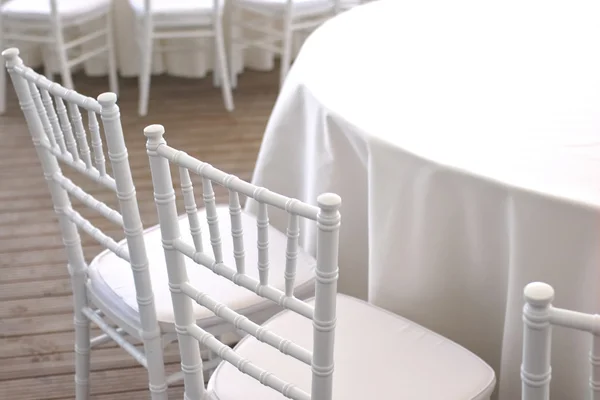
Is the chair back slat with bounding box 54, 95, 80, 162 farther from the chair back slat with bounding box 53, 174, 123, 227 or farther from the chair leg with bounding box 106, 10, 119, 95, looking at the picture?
the chair leg with bounding box 106, 10, 119, 95

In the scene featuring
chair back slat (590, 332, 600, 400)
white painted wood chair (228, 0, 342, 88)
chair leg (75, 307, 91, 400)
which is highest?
chair back slat (590, 332, 600, 400)

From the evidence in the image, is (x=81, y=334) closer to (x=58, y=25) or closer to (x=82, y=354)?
(x=82, y=354)

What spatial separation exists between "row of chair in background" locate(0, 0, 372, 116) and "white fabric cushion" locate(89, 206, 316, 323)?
192 cm

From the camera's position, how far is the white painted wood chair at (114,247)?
1268 millimetres

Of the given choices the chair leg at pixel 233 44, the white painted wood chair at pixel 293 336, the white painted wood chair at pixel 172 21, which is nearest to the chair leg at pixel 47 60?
the white painted wood chair at pixel 172 21

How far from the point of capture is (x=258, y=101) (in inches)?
144

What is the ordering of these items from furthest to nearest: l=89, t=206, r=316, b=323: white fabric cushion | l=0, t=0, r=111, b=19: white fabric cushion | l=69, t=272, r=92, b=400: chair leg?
l=0, t=0, r=111, b=19: white fabric cushion → l=69, t=272, r=92, b=400: chair leg → l=89, t=206, r=316, b=323: white fabric cushion

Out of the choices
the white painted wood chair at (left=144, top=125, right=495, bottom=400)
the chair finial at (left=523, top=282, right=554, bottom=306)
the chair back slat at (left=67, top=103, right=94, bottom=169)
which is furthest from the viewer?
the chair back slat at (left=67, top=103, right=94, bottom=169)

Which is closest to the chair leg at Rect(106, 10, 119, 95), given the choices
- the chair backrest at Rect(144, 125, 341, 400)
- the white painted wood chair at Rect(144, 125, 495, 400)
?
the white painted wood chair at Rect(144, 125, 495, 400)

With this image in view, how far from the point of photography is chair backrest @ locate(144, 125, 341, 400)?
916 millimetres

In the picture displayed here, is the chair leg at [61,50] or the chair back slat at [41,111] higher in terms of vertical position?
the chair back slat at [41,111]

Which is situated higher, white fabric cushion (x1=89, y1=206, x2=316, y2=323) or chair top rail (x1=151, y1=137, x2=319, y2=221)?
chair top rail (x1=151, y1=137, x2=319, y2=221)

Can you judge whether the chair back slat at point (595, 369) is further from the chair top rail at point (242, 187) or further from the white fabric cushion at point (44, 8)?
the white fabric cushion at point (44, 8)

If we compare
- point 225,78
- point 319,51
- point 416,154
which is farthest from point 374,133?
point 225,78
